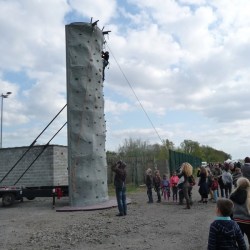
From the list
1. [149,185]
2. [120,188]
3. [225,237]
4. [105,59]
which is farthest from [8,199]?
[225,237]

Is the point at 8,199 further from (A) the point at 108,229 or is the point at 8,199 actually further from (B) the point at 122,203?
(A) the point at 108,229

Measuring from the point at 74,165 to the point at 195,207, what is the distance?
16.2 ft

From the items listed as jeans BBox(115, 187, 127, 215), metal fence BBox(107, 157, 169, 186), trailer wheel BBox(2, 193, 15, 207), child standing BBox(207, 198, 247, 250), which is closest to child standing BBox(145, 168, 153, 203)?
jeans BBox(115, 187, 127, 215)

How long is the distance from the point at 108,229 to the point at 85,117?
267 inches

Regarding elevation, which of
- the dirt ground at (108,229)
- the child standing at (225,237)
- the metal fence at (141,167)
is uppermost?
the metal fence at (141,167)

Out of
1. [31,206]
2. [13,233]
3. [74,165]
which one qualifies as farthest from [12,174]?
[13,233]

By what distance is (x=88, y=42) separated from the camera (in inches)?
683

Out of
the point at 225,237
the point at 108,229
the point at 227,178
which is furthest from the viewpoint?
the point at 227,178

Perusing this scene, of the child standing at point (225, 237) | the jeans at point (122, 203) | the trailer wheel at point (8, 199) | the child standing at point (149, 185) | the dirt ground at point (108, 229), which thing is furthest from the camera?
the trailer wheel at point (8, 199)

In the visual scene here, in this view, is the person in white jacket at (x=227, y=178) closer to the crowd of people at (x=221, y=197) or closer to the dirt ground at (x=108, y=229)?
the crowd of people at (x=221, y=197)

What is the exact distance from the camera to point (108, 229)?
35.3ft

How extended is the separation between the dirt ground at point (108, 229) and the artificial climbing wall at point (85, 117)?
164cm

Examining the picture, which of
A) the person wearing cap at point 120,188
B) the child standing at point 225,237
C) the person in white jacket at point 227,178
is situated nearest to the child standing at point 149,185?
the person in white jacket at point 227,178

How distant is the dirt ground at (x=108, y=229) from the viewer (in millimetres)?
9023
